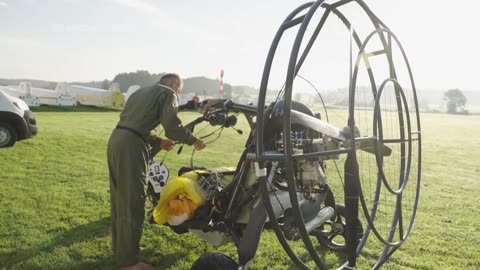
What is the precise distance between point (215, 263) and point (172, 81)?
7.56 feet

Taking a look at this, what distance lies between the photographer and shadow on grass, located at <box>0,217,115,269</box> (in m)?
4.64

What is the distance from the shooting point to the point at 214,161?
1266cm

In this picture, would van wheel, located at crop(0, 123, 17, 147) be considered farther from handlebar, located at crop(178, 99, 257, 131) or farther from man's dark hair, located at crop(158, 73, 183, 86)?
handlebar, located at crop(178, 99, 257, 131)

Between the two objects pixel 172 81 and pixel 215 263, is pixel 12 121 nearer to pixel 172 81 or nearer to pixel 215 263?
pixel 172 81

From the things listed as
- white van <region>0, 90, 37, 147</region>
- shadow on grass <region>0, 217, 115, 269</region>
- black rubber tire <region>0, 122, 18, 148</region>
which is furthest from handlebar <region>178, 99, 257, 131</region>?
black rubber tire <region>0, 122, 18, 148</region>

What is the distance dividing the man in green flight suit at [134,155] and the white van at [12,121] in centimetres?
A: 945

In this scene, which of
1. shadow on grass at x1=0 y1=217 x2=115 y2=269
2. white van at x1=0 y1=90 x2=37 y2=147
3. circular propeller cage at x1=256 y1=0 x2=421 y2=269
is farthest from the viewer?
white van at x1=0 y1=90 x2=37 y2=147

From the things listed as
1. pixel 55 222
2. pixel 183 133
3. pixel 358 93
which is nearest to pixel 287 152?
pixel 358 93

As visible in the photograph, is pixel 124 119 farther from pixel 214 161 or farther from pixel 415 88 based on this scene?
pixel 214 161

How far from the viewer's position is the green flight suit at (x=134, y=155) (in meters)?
4.30

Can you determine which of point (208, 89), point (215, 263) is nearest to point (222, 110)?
point (215, 263)

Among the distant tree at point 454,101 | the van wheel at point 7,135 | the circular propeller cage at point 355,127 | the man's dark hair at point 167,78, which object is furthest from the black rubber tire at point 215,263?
the distant tree at point 454,101

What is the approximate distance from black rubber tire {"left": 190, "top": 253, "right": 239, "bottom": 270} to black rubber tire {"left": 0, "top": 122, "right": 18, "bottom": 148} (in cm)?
1107

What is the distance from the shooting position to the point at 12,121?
12.2 m
